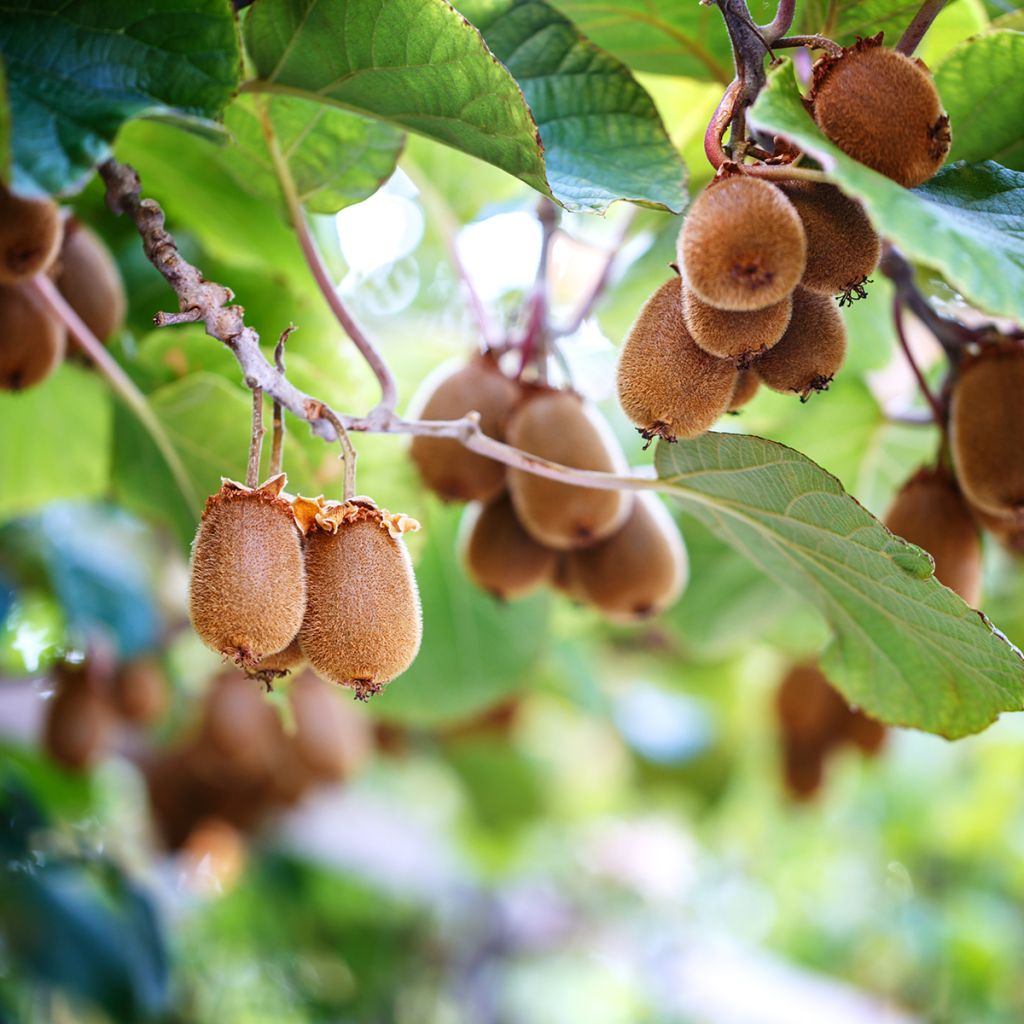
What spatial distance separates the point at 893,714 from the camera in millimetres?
993

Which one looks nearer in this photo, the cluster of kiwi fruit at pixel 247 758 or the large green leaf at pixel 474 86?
the large green leaf at pixel 474 86

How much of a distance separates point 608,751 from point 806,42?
3830 millimetres

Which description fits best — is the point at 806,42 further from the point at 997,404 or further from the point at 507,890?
the point at 507,890

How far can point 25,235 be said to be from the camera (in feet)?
2.68

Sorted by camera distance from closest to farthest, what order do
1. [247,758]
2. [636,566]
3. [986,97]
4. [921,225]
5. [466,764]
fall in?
1. [921,225]
2. [986,97]
3. [636,566]
4. [247,758]
5. [466,764]

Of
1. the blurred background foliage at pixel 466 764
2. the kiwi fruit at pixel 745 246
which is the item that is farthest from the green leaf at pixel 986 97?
the kiwi fruit at pixel 745 246

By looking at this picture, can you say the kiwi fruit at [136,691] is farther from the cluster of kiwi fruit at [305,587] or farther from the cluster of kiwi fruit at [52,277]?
the cluster of kiwi fruit at [305,587]

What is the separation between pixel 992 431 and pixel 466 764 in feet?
8.33

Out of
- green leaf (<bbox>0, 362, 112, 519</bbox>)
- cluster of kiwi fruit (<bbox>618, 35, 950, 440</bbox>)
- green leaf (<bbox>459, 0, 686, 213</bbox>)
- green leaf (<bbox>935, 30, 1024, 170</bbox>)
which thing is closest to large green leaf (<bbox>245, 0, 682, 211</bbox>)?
green leaf (<bbox>459, 0, 686, 213</bbox>)

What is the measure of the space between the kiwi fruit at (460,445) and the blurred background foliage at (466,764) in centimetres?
10

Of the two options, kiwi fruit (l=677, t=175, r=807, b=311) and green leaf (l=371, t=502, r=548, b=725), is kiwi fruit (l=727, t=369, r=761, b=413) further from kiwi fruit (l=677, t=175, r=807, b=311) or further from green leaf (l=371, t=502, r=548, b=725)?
green leaf (l=371, t=502, r=548, b=725)

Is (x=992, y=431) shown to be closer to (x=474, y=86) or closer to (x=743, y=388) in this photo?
(x=743, y=388)

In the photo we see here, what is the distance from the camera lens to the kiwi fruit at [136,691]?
1949 mm

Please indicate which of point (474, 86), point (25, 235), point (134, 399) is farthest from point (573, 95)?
point (134, 399)
